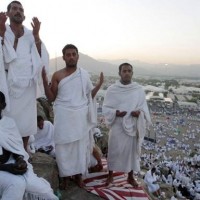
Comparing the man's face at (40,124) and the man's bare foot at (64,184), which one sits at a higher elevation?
the man's face at (40,124)

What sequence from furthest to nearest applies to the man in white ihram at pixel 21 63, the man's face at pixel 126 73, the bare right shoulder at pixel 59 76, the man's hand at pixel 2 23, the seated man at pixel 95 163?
the seated man at pixel 95 163
the man's face at pixel 126 73
the bare right shoulder at pixel 59 76
the man in white ihram at pixel 21 63
the man's hand at pixel 2 23

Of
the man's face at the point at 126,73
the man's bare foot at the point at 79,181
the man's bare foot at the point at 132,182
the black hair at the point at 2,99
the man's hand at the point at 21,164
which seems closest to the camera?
the man's hand at the point at 21,164

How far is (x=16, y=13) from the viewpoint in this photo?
11.2 ft

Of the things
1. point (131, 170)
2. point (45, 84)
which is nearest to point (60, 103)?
point (45, 84)

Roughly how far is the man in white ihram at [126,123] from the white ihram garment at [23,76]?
3.40 feet

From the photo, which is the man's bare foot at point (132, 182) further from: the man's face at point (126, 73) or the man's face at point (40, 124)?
the man's face at point (40, 124)

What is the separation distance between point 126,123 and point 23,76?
140 centimetres

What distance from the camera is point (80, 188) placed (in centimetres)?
389

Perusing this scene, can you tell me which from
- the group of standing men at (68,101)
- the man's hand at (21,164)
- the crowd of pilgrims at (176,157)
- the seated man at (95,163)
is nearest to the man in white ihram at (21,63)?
the group of standing men at (68,101)

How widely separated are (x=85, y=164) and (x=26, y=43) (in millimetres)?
1491

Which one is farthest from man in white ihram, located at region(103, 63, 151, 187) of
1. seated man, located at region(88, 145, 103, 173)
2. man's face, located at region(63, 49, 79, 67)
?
man's face, located at region(63, 49, 79, 67)

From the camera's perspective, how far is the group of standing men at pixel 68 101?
3.38 m

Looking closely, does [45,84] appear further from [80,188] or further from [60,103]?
[80,188]

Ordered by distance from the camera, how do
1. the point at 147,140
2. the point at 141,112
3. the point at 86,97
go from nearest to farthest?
the point at 86,97 → the point at 141,112 → the point at 147,140
